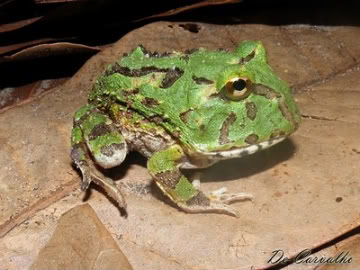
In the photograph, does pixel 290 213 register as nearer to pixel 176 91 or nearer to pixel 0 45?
pixel 176 91

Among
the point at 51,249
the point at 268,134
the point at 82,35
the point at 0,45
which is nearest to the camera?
the point at 51,249

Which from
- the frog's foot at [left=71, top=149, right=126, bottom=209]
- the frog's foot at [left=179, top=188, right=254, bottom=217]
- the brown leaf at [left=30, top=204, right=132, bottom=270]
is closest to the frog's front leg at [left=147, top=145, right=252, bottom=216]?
the frog's foot at [left=179, top=188, right=254, bottom=217]

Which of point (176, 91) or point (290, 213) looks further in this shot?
point (176, 91)

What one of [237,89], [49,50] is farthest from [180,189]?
[49,50]

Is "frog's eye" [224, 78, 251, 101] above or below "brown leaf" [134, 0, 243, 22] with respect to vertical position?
below

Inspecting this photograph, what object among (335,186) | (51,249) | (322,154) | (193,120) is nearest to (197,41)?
(193,120)

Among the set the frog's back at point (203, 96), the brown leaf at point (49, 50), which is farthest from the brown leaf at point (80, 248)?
the brown leaf at point (49, 50)

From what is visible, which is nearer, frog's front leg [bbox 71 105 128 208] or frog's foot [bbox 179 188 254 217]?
frog's foot [bbox 179 188 254 217]

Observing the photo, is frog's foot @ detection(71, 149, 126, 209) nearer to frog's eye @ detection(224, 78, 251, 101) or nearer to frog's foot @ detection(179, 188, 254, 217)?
frog's foot @ detection(179, 188, 254, 217)
